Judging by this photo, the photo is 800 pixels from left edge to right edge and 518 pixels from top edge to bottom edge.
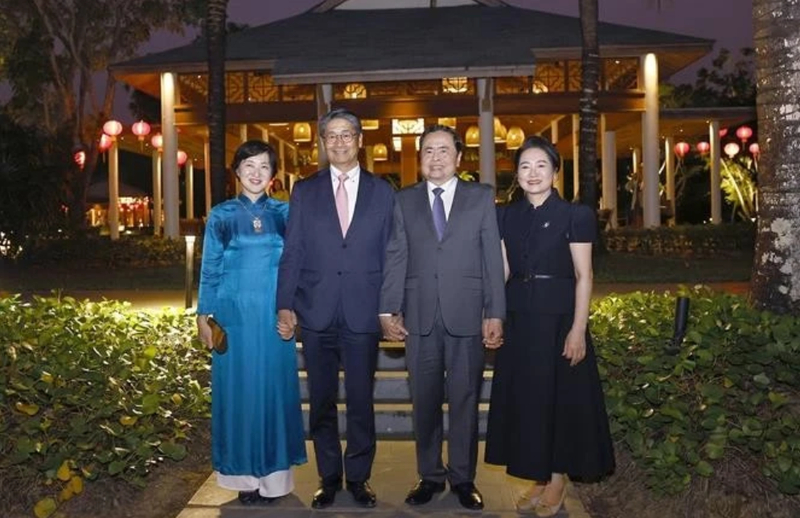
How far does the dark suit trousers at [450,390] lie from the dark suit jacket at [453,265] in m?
0.08

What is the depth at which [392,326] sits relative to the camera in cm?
509

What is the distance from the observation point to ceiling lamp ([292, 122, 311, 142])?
843 inches

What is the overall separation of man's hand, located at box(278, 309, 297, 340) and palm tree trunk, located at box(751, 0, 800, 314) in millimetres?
3200

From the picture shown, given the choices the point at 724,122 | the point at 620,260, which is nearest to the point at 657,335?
the point at 620,260

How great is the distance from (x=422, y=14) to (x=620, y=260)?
933cm

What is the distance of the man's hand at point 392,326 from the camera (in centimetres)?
509

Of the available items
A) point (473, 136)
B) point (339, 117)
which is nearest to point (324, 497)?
point (339, 117)

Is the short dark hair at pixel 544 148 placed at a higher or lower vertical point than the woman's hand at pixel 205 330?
higher

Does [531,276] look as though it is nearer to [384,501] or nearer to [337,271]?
[337,271]

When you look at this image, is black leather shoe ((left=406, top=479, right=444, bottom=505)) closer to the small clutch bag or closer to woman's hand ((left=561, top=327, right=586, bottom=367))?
woman's hand ((left=561, top=327, right=586, bottom=367))

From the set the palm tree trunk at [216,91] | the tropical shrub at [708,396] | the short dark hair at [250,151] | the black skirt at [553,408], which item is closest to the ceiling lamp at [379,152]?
the palm tree trunk at [216,91]

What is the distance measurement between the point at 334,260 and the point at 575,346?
1277 millimetres

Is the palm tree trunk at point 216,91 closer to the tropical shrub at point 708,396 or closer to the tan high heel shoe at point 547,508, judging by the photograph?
the tropical shrub at point 708,396

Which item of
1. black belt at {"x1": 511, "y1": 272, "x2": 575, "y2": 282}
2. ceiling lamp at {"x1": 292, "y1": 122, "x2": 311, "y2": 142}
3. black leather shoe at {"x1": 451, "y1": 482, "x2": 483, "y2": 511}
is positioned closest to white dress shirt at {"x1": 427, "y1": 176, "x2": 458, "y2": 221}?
black belt at {"x1": 511, "y1": 272, "x2": 575, "y2": 282}
